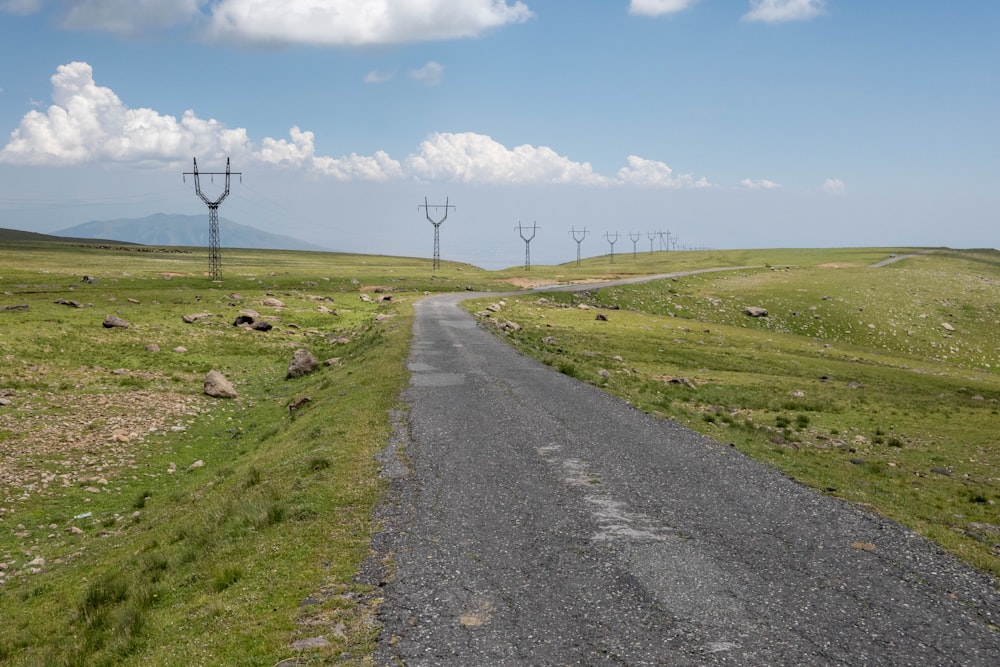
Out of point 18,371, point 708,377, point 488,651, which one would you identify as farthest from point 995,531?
point 18,371

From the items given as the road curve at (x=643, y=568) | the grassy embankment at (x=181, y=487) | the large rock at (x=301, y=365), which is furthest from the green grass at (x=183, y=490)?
the road curve at (x=643, y=568)

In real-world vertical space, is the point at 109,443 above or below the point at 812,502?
below

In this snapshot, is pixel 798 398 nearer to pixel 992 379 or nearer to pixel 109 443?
pixel 992 379

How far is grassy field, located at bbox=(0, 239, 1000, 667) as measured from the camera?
1235 centimetres

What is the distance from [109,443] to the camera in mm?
29391

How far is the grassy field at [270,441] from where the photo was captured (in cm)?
1235

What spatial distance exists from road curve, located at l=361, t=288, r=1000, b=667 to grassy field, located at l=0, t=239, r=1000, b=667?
4.00 feet

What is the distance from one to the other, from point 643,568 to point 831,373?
149 feet

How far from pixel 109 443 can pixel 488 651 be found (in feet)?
87.6

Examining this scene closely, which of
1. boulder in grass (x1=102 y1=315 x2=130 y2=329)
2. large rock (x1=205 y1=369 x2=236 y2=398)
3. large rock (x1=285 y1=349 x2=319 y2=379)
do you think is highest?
boulder in grass (x1=102 y1=315 x2=130 y2=329)

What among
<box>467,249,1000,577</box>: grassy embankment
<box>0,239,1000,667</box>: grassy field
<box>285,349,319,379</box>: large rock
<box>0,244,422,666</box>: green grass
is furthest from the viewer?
<box>285,349,319,379</box>: large rock

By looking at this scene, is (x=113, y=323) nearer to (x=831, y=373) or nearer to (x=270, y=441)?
(x=270, y=441)

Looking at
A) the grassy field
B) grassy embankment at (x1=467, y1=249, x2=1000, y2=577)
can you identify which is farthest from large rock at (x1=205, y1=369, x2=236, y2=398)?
grassy embankment at (x1=467, y1=249, x2=1000, y2=577)

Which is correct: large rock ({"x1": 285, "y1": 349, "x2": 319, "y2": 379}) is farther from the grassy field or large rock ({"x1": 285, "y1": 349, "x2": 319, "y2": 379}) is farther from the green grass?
the green grass
